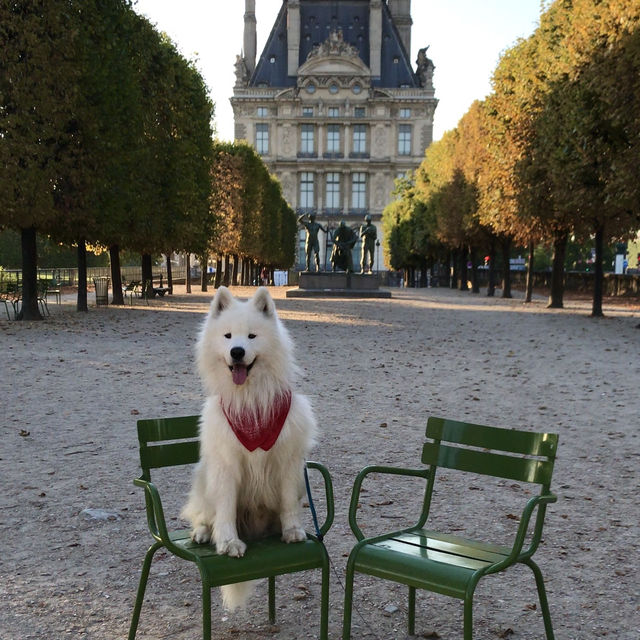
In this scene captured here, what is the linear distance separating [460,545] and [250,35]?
126 metres

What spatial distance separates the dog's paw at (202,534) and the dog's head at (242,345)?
600 mm

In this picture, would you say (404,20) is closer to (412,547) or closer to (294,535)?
(412,547)

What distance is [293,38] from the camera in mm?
117812

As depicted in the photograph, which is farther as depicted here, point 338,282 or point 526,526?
point 338,282

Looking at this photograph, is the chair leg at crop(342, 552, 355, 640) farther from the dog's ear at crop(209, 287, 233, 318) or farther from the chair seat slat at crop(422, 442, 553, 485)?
the dog's ear at crop(209, 287, 233, 318)

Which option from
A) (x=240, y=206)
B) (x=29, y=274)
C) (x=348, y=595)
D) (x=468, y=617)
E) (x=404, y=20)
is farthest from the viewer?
(x=404, y=20)

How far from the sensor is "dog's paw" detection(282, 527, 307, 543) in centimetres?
368

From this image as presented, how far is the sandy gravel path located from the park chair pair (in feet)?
1.91

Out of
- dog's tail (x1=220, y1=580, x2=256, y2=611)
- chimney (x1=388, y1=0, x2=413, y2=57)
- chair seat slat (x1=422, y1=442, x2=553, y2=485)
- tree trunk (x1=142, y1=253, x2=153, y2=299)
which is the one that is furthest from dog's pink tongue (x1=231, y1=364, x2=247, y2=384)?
chimney (x1=388, y1=0, x2=413, y2=57)

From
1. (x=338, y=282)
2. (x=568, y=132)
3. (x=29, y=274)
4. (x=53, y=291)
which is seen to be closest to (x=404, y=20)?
(x=338, y=282)

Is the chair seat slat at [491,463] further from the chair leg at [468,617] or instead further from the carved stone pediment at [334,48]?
the carved stone pediment at [334,48]

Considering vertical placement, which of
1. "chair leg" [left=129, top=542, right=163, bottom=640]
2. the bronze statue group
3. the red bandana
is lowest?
"chair leg" [left=129, top=542, right=163, bottom=640]

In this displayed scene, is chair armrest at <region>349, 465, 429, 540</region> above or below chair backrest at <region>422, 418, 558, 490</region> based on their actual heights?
below

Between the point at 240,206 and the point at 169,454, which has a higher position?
the point at 240,206
